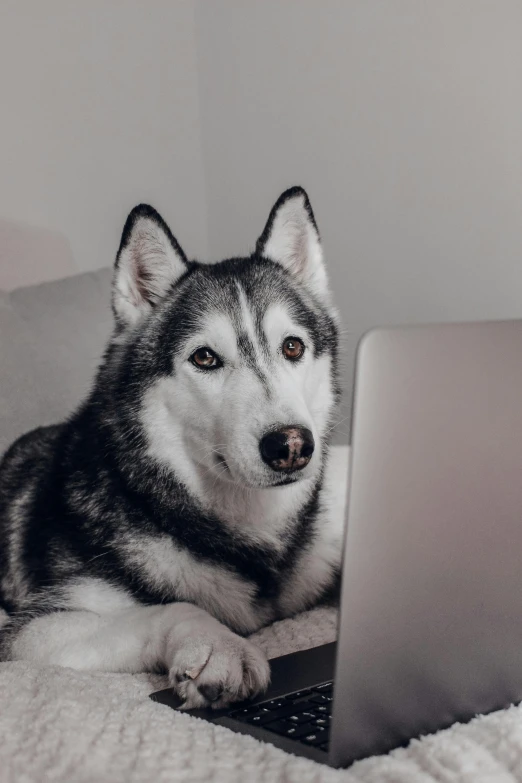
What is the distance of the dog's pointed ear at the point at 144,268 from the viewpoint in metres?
1.49

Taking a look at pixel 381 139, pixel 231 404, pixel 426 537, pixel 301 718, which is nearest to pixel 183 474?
pixel 231 404

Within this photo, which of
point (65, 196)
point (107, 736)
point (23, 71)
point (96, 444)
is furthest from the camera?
point (65, 196)

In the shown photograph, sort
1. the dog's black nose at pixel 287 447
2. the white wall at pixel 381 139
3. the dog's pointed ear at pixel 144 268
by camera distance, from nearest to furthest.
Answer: the dog's black nose at pixel 287 447, the dog's pointed ear at pixel 144 268, the white wall at pixel 381 139

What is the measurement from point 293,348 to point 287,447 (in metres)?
0.31

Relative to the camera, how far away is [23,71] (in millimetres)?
2717

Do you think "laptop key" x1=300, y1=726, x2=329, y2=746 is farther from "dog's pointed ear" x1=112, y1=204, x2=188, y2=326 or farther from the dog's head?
"dog's pointed ear" x1=112, y1=204, x2=188, y2=326

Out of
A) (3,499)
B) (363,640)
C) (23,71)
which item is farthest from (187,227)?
(363,640)

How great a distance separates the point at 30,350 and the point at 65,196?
1209mm

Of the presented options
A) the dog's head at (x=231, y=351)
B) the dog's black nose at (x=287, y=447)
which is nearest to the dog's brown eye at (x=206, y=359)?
the dog's head at (x=231, y=351)

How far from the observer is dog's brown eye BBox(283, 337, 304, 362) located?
4.64 feet

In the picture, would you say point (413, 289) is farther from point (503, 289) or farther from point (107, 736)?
point (107, 736)

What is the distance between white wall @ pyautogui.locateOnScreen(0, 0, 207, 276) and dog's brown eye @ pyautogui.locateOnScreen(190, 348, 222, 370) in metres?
1.58

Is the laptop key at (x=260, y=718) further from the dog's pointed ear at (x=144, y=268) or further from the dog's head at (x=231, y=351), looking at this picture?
the dog's pointed ear at (x=144, y=268)

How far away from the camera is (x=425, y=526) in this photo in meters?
0.73
